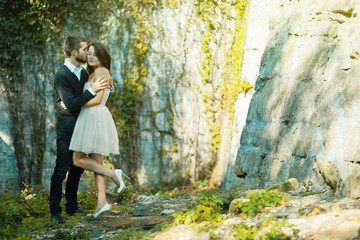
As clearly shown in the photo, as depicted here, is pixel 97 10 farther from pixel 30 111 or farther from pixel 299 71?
pixel 299 71

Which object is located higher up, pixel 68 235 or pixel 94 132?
pixel 94 132

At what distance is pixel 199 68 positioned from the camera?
8266 mm

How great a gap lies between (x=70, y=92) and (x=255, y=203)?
2104mm

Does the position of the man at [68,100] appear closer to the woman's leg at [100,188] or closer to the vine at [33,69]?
the woman's leg at [100,188]

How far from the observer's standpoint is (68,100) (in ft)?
13.6

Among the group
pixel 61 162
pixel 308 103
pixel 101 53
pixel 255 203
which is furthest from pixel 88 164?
pixel 308 103

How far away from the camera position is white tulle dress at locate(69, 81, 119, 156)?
13.8 feet

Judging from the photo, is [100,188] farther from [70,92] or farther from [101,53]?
[101,53]

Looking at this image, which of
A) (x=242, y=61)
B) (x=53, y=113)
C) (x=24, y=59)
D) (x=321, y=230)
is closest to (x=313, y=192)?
(x=321, y=230)

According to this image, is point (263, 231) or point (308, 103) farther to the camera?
point (308, 103)

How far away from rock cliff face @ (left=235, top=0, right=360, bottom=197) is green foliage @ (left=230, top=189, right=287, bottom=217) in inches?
24.0

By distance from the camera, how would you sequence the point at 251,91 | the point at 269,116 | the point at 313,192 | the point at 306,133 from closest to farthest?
the point at 313,192 < the point at 306,133 < the point at 269,116 < the point at 251,91

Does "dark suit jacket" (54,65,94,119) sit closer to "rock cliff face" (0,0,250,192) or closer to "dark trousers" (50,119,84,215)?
"dark trousers" (50,119,84,215)

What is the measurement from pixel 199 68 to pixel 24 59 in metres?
3.37
